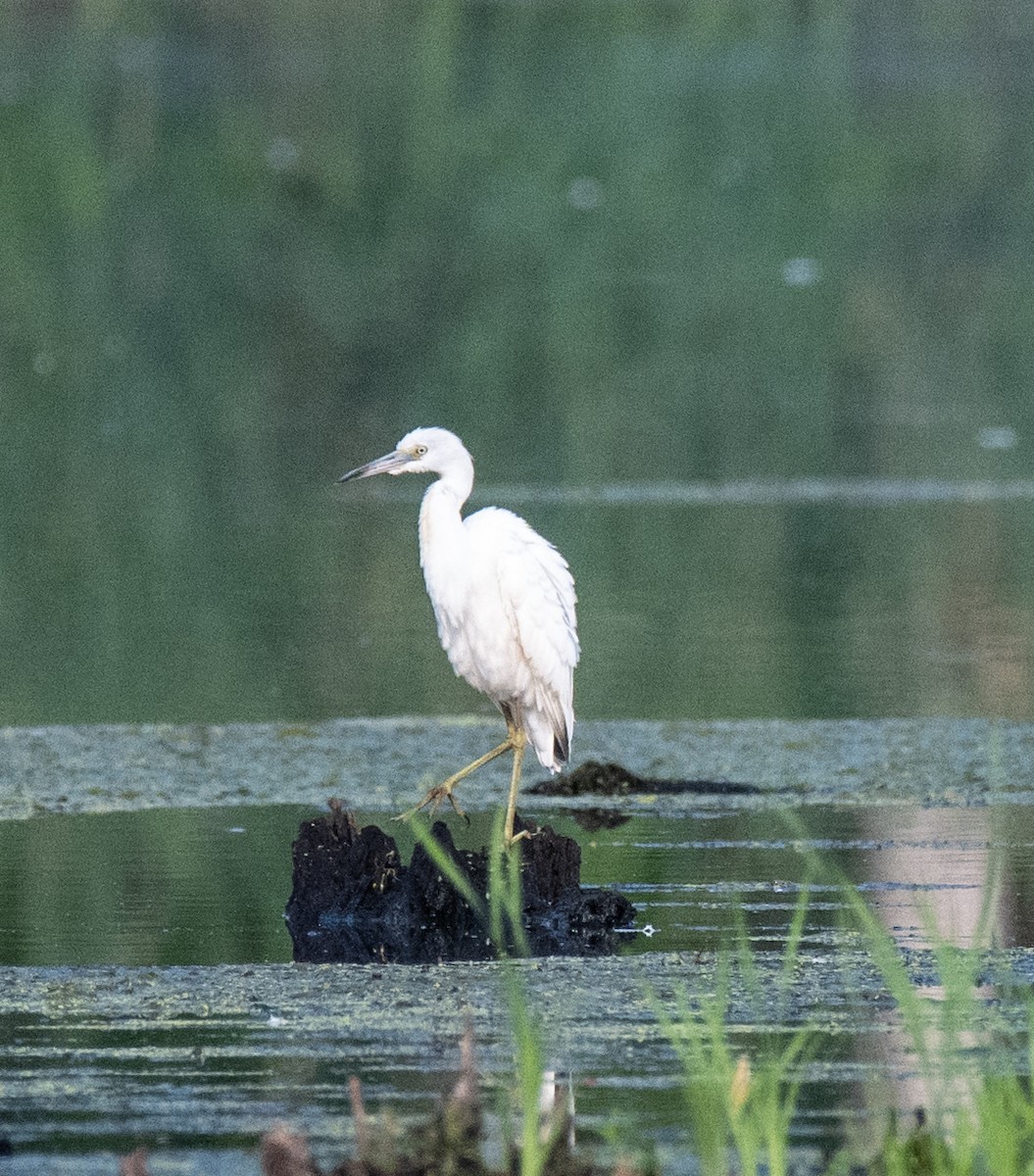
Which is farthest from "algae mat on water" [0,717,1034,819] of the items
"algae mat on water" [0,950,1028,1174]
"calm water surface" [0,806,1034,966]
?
"algae mat on water" [0,950,1028,1174]

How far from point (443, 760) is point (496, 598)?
5.97 ft

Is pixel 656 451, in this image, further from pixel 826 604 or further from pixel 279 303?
pixel 279 303

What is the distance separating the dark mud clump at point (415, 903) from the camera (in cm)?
778

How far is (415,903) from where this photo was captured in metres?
7.95

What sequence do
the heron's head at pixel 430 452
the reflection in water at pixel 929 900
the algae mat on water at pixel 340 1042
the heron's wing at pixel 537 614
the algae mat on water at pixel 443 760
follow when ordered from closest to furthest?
the algae mat on water at pixel 340 1042, the reflection in water at pixel 929 900, the heron's wing at pixel 537 614, the heron's head at pixel 430 452, the algae mat on water at pixel 443 760

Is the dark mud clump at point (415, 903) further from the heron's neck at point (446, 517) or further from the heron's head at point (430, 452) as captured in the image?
the heron's head at point (430, 452)

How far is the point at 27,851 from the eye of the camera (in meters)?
8.98

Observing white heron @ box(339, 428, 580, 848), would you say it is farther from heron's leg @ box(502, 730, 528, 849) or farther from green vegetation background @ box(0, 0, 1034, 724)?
green vegetation background @ box(0, 0, 1034, 724)

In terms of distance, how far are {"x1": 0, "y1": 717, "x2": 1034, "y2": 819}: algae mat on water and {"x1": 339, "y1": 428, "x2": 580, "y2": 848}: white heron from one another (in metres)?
0.73

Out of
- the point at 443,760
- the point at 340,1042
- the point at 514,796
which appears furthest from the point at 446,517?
the point at 340,1042

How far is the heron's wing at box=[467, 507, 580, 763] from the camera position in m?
9.02

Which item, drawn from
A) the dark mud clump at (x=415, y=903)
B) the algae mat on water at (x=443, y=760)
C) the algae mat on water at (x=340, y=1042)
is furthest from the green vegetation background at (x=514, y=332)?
the algae mat on water at (x=340, y=1042)

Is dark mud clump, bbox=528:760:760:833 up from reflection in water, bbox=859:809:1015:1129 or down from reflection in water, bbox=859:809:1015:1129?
up

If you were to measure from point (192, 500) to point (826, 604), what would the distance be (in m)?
5.47
